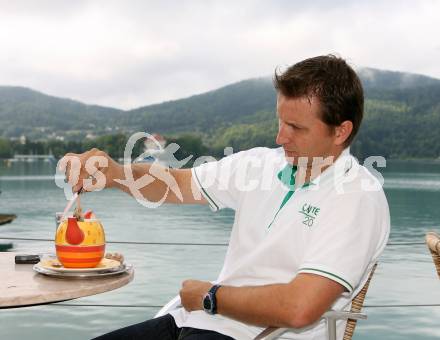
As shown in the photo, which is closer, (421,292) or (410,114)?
(421,292)

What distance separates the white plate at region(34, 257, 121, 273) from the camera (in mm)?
1664

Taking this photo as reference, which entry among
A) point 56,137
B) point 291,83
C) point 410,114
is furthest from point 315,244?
point 56,137

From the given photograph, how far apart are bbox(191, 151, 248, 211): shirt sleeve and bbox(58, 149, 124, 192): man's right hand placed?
24 centimetres

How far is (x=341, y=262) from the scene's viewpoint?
4.70ft

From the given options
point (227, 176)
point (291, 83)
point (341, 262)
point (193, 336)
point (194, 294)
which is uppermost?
point (291, 83)

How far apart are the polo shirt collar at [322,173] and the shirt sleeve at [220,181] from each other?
0.61 feet

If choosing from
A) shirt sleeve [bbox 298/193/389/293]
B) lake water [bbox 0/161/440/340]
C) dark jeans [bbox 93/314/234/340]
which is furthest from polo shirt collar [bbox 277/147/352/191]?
lake water [bbox 0/161/440/340]

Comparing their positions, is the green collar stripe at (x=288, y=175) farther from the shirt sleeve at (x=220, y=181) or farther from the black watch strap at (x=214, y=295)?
the black watch strap at (x=214, y=295)

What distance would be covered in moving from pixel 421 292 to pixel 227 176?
13850 mm

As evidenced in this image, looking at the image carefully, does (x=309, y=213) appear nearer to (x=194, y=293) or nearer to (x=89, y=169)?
(x=194, y=293)

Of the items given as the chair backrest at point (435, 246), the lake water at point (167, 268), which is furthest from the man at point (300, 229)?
the lake water at point (167, 268)

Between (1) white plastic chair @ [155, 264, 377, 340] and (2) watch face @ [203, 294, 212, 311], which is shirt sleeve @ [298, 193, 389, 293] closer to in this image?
(1) white plastic chair @ [155, 264, 377, 340]

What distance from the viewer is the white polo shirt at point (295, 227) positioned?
1.46 meters

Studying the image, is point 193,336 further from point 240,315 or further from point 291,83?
point 291,83
